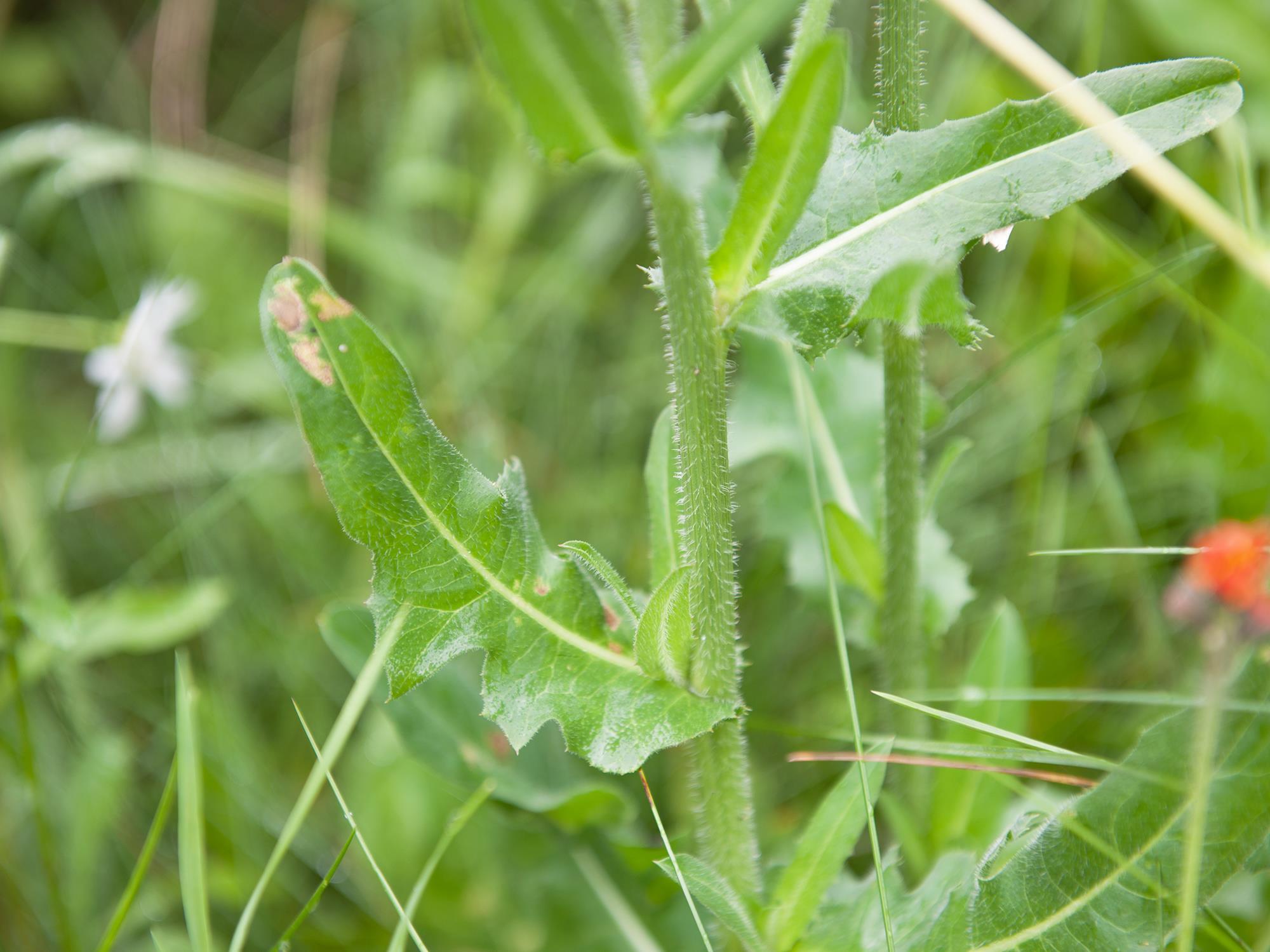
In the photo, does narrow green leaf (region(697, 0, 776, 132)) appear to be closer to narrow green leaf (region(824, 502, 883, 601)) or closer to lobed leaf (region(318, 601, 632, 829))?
narrow green leaf (region(824, 502, 883, 601))

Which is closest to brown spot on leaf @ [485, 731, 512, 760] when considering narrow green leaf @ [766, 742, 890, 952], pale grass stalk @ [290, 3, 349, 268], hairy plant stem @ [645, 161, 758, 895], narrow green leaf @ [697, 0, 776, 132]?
hairy plant stem @ [645, 161, 758, 895]

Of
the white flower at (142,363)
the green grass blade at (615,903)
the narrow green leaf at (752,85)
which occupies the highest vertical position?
the narrow green leaf at (752,85)

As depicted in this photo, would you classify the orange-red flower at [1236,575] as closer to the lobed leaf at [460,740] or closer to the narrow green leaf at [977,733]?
the narrow green leaf at [977,733]

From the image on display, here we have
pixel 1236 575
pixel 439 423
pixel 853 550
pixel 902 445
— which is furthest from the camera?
pixel 439 423

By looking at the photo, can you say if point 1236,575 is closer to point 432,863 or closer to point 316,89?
point 432,863

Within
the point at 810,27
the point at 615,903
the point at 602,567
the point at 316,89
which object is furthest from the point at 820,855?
the point at 316,89

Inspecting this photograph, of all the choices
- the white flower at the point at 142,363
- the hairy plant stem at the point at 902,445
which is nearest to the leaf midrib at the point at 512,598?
the hairy plant stem at the point at 902,445

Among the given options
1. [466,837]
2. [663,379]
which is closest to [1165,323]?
[663,379]
